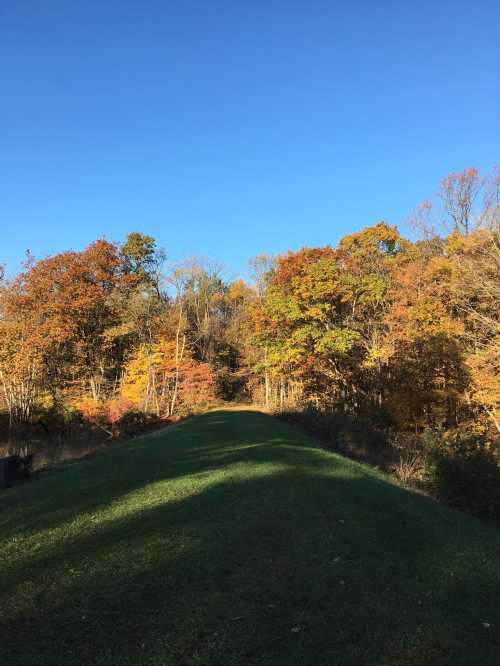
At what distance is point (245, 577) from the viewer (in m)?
4.15

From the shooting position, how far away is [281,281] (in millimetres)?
27516

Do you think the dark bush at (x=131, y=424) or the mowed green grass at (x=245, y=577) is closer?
the mowed green grass at (x=245, y=577)

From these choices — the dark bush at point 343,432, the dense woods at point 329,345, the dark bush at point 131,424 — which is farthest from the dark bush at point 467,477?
the dark bush at point 131,424

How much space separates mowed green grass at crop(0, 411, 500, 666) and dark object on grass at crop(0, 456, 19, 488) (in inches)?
156

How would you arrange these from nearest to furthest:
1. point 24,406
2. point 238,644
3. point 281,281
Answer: point 238,644 → point 24,406 → point 281,281

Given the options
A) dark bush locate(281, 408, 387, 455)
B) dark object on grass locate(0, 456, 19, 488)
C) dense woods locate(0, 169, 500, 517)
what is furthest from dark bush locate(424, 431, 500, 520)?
dark object on grass locate(0, 456, 19, 488)

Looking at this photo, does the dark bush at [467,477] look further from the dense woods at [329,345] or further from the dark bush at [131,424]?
the dark bush at [131,424]

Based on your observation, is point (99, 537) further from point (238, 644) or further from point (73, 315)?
point (73, 315)

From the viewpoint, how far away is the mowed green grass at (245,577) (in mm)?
3158

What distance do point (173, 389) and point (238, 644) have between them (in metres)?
28.1

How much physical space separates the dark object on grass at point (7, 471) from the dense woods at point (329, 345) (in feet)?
32.8

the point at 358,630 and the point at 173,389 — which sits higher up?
the point at 173,389

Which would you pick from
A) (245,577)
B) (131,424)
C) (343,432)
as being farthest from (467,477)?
(131,424)

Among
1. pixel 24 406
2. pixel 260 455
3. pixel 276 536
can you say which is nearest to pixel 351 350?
pixel 260 455
